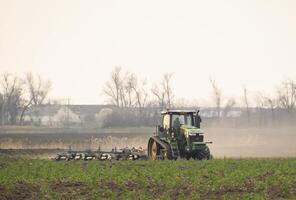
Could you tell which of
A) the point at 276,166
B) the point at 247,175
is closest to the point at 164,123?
the point at 276,166

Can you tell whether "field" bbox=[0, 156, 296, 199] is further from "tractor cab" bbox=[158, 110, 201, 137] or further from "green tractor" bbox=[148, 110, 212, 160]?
"tractor cab" bbox=[158, 110, 201, 137]

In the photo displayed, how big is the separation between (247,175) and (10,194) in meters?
9.29

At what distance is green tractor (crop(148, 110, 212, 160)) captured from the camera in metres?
29.4

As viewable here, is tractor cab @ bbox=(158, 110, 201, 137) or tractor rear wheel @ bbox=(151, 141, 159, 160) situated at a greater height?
tractor cab @ bbox=(158, 110, 201, 137)

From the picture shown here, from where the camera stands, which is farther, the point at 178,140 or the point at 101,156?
the point at 101,156

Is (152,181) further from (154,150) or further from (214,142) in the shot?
(214,142)

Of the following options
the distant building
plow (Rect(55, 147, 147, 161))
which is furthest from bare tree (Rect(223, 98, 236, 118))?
plow (Rect(55, 147, 147, 161))

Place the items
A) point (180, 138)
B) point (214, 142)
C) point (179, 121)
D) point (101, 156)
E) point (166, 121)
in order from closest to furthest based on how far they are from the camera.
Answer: point (180, 138) < point (179, 121) < point (166, 121) < point (101, 156) < point (214, 142)

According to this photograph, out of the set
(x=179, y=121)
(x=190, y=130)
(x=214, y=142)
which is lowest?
(x=214, y=142)

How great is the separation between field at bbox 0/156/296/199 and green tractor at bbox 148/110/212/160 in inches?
115

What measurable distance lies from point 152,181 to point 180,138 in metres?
9.86

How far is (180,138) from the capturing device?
98.6ft

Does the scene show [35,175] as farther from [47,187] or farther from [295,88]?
[295,88]

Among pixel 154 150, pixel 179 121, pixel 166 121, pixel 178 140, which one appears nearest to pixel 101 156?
pixel 154 150
